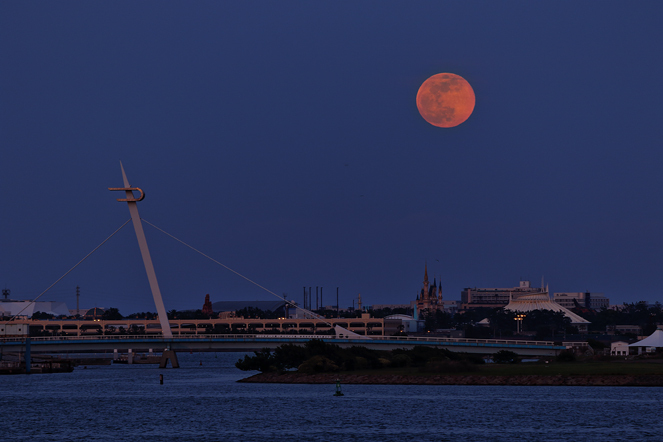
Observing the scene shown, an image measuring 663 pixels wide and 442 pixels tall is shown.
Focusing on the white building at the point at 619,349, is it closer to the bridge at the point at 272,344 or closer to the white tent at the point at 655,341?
the white tent at the point at 655,341

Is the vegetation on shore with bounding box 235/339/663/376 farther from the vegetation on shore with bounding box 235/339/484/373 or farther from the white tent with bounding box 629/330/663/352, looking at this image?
the white tent with bounding box 629/330/663/352

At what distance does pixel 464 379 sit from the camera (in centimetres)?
11138

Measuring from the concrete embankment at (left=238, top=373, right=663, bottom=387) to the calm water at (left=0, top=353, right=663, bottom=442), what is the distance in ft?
3.03

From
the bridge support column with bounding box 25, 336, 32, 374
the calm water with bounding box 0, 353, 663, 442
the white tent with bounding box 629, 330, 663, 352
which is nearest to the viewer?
the calm water with bounding box 0, 353, 663, 442

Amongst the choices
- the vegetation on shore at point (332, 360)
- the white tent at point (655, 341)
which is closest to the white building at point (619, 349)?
the white tent at point (655, 341)

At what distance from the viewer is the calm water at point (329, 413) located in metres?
73.0

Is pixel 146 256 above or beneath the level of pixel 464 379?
above

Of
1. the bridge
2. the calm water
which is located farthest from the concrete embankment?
the bridge

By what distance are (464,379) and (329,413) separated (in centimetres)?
3078

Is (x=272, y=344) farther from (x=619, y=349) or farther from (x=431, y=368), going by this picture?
(x=619, y=349)

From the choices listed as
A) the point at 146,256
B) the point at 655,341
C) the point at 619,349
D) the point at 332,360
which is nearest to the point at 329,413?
the point at 332,360

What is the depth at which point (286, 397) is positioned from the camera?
10156 centimetres

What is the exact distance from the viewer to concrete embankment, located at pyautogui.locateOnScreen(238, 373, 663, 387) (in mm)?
100062

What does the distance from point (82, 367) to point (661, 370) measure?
128 metres
